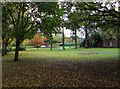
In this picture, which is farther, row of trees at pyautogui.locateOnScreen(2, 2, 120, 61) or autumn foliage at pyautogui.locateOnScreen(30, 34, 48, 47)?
autumn foliage at pyautogui.locateOnScreen(30, 34, 48, 47)

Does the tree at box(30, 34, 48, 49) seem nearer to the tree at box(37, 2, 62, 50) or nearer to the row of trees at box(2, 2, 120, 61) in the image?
the row of trees at box(2, 2, 120, 61)

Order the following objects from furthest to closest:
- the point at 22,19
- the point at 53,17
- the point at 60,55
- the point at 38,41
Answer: the point at 38,41 → the point at 60,55 → the point at 22,19 → the point at 53,17

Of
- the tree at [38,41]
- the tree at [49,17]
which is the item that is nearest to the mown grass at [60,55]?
the tree at [38,41]

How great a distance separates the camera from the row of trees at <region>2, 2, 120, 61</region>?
7.11 m

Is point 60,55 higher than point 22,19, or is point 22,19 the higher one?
point 22,19

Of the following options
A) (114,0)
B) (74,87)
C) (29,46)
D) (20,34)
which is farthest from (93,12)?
(29,46)

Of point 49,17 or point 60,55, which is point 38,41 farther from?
point 49,17

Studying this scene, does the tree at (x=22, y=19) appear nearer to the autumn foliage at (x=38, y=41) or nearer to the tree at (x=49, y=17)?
the tree at (x=49, y=17)

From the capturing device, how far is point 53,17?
8.40 meters

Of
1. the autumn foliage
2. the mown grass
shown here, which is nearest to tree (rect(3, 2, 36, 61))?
the mown grass

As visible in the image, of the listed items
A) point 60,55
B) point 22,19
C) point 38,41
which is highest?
point 22,19

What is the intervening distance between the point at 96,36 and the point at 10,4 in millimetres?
11578

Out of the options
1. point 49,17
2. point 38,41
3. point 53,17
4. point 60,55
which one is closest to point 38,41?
point 38,41

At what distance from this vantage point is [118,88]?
3.87 meters
